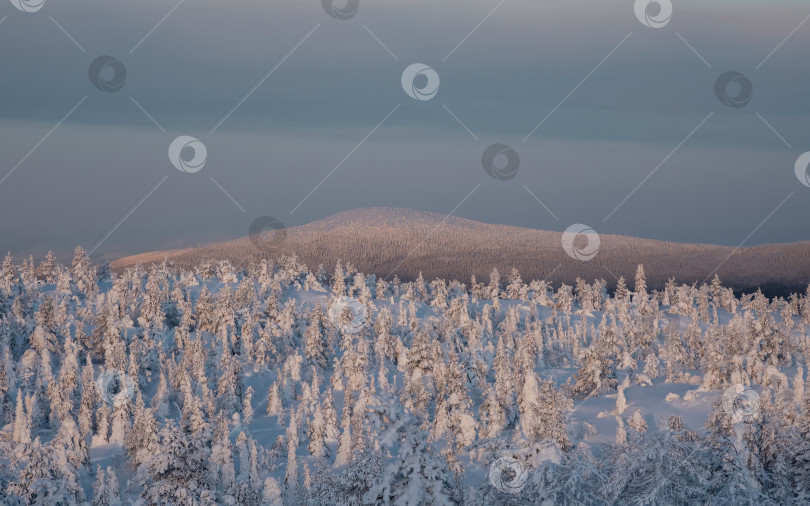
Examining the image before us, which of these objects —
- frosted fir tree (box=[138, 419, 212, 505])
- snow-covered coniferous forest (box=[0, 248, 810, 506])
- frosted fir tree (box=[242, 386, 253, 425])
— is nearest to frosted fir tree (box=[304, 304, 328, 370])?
snow-covered coniferous forest (box=[0, 248, 810, 506])

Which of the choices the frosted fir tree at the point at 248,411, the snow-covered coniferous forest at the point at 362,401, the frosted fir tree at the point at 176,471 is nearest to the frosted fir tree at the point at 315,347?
the snow-covered coniferous forest at the point at 362,401

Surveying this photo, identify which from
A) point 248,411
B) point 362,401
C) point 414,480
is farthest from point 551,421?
point 248,411

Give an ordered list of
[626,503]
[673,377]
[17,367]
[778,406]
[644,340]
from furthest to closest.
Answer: [644,340] < [673,377] < [17,367] < [778,406] < [626,503]

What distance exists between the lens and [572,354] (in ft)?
377

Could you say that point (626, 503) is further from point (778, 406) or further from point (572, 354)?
point (572, 354)

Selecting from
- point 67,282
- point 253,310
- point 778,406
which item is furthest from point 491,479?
point 67,282

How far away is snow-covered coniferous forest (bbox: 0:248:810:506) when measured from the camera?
2320 cm

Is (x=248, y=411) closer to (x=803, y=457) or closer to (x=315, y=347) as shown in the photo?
(x=315, y=347)

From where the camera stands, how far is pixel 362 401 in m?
43.4

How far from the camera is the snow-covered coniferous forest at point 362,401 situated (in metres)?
23.2

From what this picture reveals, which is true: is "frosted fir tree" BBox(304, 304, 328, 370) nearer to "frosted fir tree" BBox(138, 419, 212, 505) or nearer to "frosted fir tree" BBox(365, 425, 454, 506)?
"frosted fir tree" BBox(138, 419, 212, 505)

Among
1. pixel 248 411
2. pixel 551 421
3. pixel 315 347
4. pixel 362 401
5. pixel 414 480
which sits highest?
pixel 315 347

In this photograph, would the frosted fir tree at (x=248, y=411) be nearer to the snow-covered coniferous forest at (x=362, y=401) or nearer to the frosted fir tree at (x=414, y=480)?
the snow-covered coniferous forest at (x=362, y=401)

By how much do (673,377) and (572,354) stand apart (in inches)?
1282
